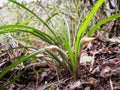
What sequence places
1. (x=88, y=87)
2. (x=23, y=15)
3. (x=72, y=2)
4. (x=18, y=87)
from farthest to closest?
(x=23, y=15) → (x=72, y=2) → (x=18, y=87) → (x=88, y=87)

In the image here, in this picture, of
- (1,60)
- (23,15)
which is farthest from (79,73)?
(23,15)

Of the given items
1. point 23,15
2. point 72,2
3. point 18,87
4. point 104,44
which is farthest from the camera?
point 23,15

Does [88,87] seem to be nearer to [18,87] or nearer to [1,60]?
[18,87]

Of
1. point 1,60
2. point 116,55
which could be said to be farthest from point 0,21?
point 116,55

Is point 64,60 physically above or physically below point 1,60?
below

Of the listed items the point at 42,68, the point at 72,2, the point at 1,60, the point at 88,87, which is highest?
the point at 72,2

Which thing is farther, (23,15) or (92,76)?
(23,15)

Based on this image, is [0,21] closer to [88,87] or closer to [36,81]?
[36,81]
